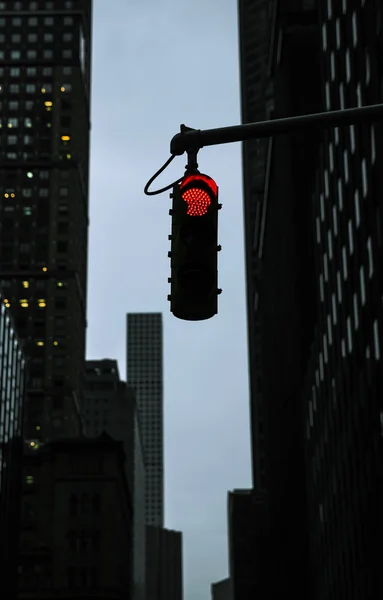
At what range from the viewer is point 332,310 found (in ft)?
259

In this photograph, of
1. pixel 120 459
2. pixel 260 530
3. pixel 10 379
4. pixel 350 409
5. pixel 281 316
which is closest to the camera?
pixel 350 409

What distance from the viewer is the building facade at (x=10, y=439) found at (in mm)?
111062

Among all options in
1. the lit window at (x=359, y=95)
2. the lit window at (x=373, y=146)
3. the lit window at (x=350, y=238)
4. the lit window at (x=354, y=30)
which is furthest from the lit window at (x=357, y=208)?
the lit window at (x=354, y=30)

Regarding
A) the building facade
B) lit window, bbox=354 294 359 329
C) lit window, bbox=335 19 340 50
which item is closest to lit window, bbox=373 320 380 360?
lit window, bbox=354 294 359 329

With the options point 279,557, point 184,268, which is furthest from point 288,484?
point 184,268

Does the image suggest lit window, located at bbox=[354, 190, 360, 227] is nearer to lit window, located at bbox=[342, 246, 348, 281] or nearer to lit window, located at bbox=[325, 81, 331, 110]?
lit window, located at bbox=[342, 246, 348, 281]

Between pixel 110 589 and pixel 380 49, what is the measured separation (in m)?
108

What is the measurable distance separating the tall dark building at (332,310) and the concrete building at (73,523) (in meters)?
26.2

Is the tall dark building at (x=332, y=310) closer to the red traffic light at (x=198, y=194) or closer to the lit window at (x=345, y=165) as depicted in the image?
the lit window at (x=345, y=165)

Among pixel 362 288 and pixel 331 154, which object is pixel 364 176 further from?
pixel 331 154

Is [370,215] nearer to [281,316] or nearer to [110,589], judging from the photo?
[281,316]

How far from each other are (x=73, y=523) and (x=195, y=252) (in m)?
151

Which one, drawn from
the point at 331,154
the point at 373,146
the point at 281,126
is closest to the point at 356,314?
the point at 373,146

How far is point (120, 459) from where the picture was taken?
162m
